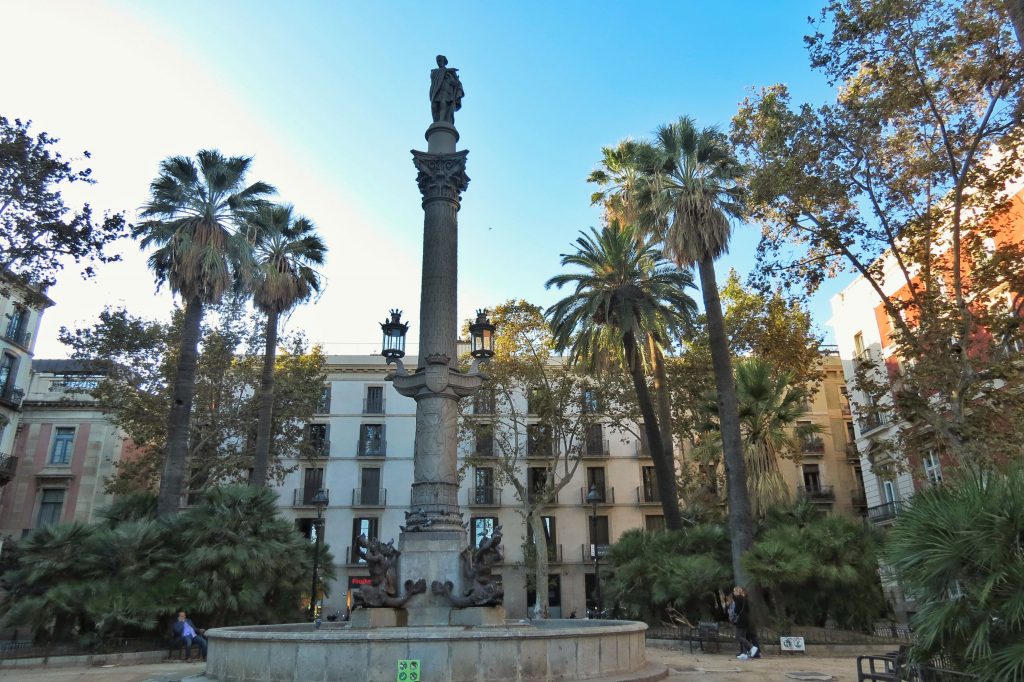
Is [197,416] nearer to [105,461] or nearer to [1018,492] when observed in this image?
→ [105,461]

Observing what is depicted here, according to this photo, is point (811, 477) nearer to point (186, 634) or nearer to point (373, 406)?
point (373, 406)

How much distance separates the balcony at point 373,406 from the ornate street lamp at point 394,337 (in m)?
29.6

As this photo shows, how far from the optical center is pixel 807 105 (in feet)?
51.7

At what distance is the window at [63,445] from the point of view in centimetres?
3828

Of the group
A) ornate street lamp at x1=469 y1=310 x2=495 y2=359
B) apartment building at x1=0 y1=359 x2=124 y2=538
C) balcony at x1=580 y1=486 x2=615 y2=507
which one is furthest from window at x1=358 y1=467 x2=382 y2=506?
ornate street lamp at x1=469 y1=310 x2=495 y2=359

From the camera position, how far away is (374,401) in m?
42.6

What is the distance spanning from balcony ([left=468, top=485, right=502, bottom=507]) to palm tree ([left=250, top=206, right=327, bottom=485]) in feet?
53.5

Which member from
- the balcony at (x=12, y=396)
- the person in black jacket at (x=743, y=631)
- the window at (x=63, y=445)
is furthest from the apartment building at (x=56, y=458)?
the person in black jacket at (x=743, y=631)

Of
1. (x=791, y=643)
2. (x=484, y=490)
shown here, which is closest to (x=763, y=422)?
(x=791, y=643)

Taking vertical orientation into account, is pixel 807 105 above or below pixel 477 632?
above

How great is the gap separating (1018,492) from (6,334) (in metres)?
41.2

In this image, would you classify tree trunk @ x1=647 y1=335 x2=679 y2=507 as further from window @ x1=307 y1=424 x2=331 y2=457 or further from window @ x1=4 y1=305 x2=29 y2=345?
window @ x1=4 y1=305 x2=29 y2=345

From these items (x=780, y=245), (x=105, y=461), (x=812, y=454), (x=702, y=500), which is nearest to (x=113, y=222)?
(x=780, y=245)

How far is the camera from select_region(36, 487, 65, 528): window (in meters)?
37.2
